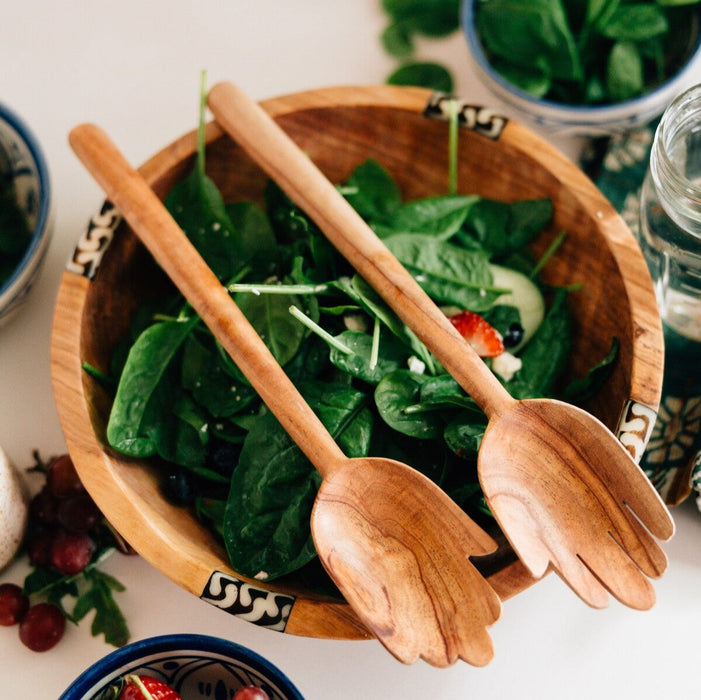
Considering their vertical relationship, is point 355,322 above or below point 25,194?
below

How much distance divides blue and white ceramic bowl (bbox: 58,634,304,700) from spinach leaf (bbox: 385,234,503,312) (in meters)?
0.43

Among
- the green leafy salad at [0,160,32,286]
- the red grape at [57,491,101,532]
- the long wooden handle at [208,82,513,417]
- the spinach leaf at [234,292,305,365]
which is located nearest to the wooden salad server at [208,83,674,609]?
the long wooden handle at [208,82,513,417]

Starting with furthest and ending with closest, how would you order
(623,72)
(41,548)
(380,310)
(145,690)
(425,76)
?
(425,76), (623,72), (41,548), (380,310), (145,690)

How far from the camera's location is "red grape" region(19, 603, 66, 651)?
2.99 feet

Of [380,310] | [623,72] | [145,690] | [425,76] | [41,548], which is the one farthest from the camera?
[425,76]

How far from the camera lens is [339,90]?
97cm

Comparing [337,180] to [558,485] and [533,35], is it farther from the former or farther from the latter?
[558,485]

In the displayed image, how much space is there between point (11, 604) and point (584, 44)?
1.02 metres

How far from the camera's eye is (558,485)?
77 centimetres

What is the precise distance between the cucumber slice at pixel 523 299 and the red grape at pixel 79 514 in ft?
1.76

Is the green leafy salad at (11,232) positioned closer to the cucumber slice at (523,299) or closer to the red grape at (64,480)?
the red grape at (64,480)

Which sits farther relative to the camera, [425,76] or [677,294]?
[425,76]

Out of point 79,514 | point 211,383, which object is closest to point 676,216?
point 211,383

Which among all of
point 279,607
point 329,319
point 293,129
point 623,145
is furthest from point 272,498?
point 623,145
